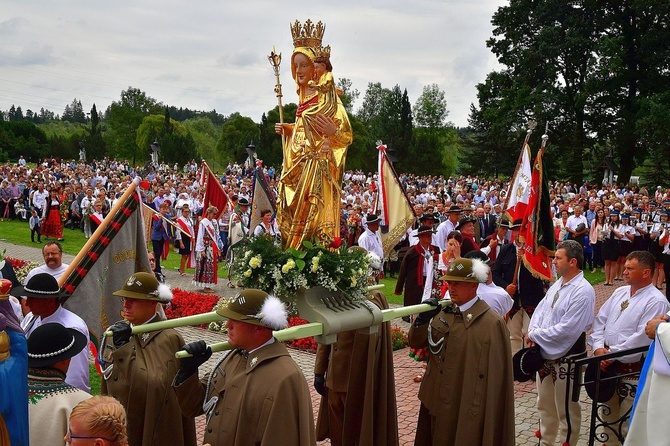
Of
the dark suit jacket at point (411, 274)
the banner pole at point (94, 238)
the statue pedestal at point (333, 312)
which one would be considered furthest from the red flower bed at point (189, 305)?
the statue pedestal at point (333, 312)

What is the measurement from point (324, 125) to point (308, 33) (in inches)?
59.9

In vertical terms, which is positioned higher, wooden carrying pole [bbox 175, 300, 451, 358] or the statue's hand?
the statue's hand

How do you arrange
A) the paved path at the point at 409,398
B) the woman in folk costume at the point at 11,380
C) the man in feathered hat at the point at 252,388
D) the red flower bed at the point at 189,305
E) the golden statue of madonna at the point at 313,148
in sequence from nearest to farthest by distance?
the woman in folk costume at the point at 11,380
the man in feathered hat at the point at 252,388
the paved path at the point at 409,398
the golden statue of madonna at the point at 313,148
the red flower bed at the point at 189,305

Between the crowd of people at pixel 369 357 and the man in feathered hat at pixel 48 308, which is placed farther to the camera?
the man in feathered hat at pixel 48 308

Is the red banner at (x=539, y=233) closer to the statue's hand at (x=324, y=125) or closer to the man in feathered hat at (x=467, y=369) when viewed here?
the statue's hand at (x=324, y=125)

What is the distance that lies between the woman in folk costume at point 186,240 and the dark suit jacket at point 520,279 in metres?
10.4

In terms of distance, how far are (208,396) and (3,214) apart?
3108 cm

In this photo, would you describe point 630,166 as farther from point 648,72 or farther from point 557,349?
point 557,349

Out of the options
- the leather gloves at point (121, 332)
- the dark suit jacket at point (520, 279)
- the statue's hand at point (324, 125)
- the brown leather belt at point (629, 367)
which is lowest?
the brown leather belt at point (629, 367)

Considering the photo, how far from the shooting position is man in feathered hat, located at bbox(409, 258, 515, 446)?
5.70 m

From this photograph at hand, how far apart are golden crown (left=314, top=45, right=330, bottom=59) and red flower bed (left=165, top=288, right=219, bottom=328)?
585 centimetres

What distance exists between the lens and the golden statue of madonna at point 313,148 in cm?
1042

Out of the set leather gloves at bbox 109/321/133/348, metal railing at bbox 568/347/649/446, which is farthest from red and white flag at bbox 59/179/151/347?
metal railing at bbox 568/347/649/446

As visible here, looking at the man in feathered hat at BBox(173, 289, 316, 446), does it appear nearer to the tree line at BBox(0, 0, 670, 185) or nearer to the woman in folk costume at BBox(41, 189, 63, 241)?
the woman in folk costume at BBox(41, 189, 63, 241)
